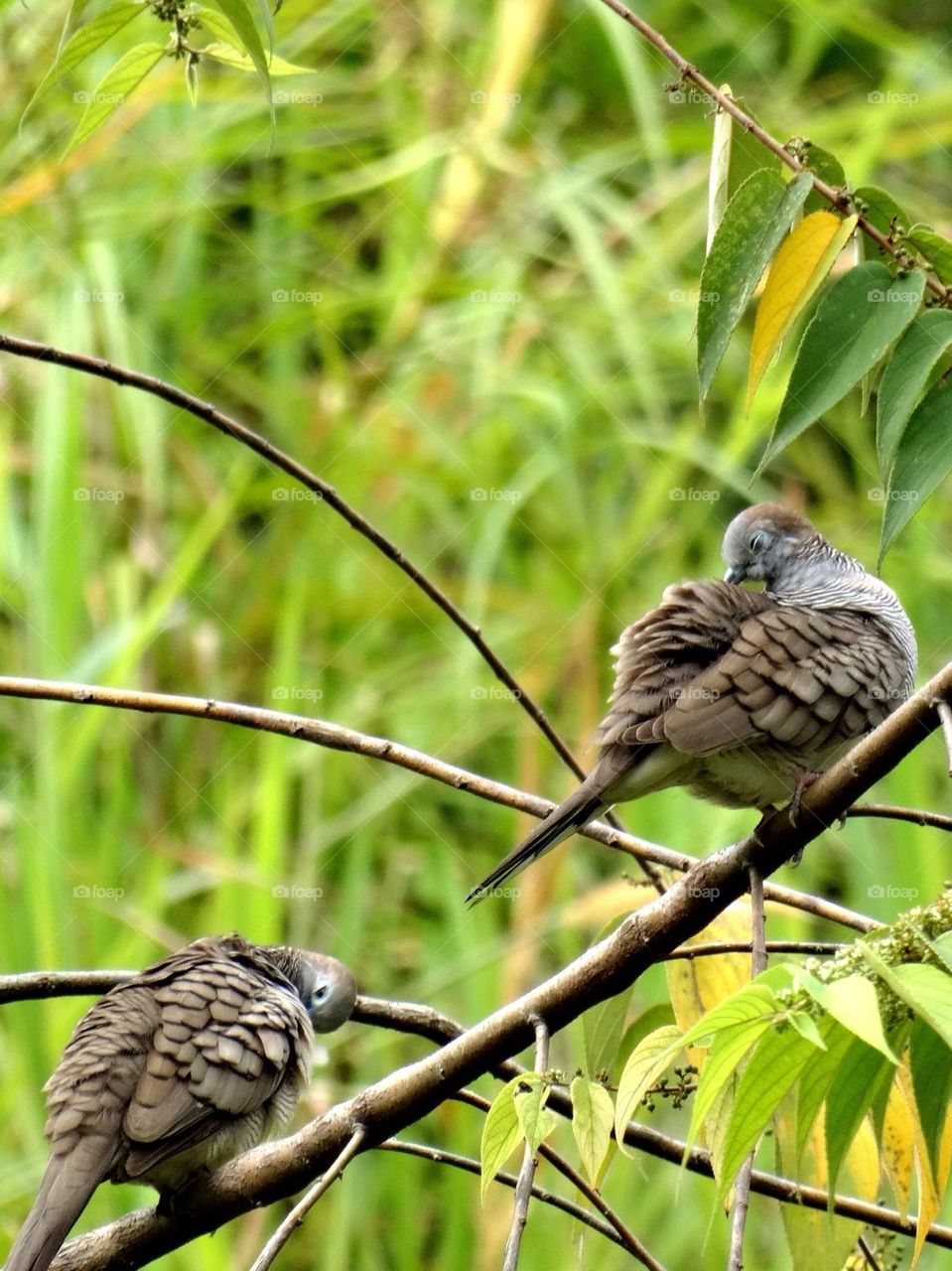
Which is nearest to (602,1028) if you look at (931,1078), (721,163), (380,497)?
(931,1078)

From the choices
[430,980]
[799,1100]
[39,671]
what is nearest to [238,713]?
[799,1100]

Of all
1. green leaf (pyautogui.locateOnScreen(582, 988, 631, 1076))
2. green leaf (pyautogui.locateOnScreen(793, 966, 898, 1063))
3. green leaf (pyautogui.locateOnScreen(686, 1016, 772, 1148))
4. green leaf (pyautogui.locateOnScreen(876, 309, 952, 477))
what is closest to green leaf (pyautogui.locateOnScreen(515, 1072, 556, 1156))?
green leaf (pyautogui.locateOnScreen(686, 1016, 772, 1148))

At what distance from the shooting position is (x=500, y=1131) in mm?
1389

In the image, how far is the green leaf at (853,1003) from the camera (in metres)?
1.06

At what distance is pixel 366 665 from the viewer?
5590 millimetres

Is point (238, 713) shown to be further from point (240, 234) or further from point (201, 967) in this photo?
point (240, 234)

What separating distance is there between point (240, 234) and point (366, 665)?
1.98 metres

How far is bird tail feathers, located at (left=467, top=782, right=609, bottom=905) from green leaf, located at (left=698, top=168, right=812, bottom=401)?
901 mm

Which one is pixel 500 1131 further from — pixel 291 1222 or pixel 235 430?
pixel 235 430

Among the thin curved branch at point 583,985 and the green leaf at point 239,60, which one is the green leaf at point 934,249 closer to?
the thin curved branch at point 583,985

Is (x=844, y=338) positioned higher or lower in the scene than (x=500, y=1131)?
higher

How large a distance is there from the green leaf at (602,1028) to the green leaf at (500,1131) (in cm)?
58

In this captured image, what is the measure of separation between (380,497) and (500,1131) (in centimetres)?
438

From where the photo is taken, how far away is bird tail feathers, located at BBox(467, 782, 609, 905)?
223cm
